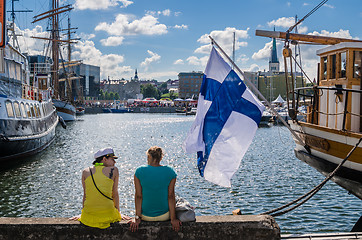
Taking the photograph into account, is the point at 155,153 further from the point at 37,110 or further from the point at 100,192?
the point at 37,110

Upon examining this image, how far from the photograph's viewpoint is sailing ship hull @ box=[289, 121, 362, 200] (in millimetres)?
9047

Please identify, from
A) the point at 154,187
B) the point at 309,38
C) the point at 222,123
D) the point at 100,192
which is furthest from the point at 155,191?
the point at 309,38

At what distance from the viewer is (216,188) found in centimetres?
1656

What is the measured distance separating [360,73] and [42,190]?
43.1 ft

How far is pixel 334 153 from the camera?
994cm

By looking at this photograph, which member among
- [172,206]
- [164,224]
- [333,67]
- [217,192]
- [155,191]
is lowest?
[217,192]

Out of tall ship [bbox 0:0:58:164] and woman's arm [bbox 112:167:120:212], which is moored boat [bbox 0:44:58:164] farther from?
woman's arm [bbox 112:167:120:212]

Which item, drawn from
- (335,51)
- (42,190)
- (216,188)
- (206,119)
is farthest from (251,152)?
(206,119)

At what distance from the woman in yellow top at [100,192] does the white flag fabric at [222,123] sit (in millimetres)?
1905

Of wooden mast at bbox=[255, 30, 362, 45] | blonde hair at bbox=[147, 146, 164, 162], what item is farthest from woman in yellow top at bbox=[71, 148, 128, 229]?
wooden mast at bbox=[255, 30, 362, 45]

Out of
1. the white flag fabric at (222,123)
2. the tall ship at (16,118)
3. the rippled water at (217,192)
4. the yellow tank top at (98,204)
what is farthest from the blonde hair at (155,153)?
the tall ship at (16,118)

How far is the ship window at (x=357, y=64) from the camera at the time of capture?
984 centimetres

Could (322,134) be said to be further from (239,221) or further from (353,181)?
(239,221)

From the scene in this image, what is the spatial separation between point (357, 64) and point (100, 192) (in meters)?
7.69
